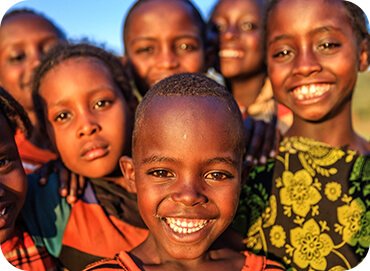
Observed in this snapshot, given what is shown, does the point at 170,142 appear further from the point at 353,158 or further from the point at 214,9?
the point at 214,9

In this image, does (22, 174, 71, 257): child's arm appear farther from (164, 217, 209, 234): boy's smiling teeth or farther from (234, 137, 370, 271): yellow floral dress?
(234, 137, 370, 271): yellow floral dress

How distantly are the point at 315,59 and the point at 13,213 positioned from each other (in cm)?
128

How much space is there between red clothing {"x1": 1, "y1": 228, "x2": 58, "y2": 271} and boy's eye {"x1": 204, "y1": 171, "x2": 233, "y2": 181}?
2.41ft

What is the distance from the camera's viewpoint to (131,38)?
2.94 metres

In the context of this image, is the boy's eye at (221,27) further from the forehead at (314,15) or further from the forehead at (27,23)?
the forehead at (314,15)

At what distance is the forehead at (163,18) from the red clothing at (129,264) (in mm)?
1488

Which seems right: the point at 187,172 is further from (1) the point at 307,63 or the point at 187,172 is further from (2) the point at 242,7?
(2) the point at 242,7

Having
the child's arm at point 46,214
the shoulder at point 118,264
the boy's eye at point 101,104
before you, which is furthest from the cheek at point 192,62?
the shoulder at point 118,264

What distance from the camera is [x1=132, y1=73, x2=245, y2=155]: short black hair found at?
166 centimetres

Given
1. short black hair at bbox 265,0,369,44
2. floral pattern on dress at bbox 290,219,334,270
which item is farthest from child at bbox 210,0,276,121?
floral pattern on dress at bbox 290,219,334,270

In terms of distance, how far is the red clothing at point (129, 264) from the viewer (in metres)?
1.63

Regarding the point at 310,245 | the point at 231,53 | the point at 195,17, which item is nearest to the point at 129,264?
the point at 310,245

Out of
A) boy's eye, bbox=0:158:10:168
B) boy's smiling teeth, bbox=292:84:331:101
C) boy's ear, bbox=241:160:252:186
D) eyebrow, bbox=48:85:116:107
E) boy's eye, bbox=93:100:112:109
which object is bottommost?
boy's ear, bbox=241:160:252:186

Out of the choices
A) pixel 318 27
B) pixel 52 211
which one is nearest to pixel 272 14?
pixel 318 27
